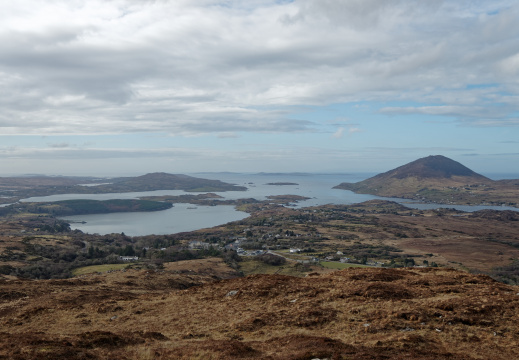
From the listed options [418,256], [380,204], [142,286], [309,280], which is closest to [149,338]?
[309,280]

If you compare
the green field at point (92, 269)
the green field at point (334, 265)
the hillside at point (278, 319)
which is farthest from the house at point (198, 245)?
the hillside at point (278, 319)

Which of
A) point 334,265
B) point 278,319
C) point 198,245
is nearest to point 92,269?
point 334,265

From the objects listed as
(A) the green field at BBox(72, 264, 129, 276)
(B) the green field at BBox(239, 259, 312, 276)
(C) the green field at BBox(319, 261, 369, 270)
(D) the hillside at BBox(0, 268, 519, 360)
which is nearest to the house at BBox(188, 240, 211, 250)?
(B) the green field at BBox(239, 259, 312, 276)

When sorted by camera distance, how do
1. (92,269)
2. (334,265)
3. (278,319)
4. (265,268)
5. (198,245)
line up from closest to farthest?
(278,319) < (92,269) < (265,268) < (334,265) < (198,245)

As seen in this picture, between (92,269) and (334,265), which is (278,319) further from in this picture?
(334,265)

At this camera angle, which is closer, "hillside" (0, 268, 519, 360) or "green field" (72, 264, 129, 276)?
"hillside" (0, 268, 519, 360)

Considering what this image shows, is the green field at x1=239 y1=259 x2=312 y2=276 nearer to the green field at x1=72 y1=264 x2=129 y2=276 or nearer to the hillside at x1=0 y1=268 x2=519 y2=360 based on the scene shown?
the green field at x1=72 y1=264 x2=129 y2=276

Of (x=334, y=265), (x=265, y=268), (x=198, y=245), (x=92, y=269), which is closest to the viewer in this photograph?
(x=92, y=269)

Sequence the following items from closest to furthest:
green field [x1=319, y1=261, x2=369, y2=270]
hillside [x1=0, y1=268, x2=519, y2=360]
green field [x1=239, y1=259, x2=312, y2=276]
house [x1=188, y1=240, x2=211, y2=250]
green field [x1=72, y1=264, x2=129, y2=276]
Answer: hillside [x1=0, y1=268, x2=519, y2=360], green field [x1=72, y1=264, x2=129, y2=276], green field [x1=239, y1=259, x2=312, y2=276], green field [x1=319, y1=261, x2=369, y2=270], house [x1=188, y1=240, x2=211, y2=250]
